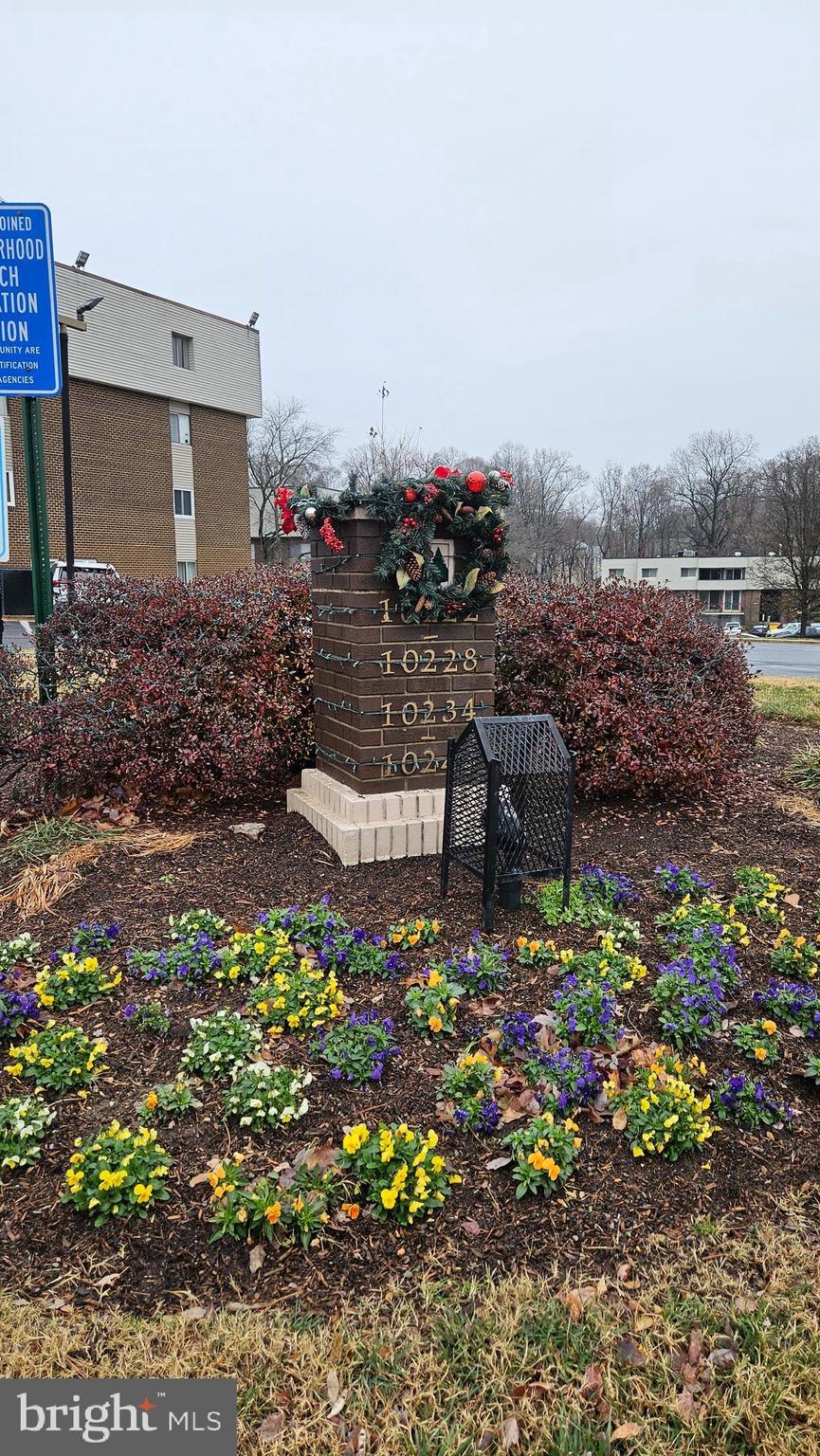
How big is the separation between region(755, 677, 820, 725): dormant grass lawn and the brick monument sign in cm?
398

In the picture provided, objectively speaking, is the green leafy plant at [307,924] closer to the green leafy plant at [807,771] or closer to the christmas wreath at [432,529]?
the christmas wreath at [432,529]

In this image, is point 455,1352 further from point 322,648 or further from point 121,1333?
point 322,648

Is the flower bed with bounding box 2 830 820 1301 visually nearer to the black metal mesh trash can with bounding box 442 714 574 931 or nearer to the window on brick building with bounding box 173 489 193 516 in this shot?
the black metal mesh trash can with bounding box 442 714 574 931

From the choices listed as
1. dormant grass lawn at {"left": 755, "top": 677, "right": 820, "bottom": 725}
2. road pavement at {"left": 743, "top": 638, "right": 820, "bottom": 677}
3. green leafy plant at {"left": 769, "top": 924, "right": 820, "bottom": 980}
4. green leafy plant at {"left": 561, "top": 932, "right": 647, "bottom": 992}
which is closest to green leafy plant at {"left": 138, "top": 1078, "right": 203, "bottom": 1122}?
green leafy plant at {"left": 561, "top": 932, "right": 647, "bottom": 992}

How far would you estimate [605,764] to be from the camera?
5.18 m

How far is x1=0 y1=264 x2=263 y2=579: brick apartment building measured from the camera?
24734 mm

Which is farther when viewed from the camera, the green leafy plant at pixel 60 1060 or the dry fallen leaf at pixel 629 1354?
the green leafy plant at pixel 60 1060

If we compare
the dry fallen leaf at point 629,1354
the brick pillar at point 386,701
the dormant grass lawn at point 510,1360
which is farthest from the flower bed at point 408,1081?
the brick pillar at point 386,701

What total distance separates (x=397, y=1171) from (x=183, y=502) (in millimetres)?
29301

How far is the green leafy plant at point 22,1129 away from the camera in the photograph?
2311 mm

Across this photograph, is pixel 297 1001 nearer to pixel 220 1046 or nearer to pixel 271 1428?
pixel 220 1046

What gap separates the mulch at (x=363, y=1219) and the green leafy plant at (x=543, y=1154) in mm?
43

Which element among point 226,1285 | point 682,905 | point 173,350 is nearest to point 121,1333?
point 226,1285

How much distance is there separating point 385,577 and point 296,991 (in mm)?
2200
